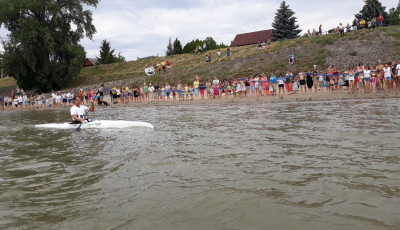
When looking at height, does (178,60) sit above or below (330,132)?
above

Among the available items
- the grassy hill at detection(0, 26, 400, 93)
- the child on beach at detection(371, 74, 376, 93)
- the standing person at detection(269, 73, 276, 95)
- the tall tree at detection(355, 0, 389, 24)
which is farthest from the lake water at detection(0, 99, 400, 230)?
the tall tree at detection(355, 0, 389, 24)

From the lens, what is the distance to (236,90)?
81.1 ft

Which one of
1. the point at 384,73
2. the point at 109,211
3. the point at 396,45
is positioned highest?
the point at 396,45

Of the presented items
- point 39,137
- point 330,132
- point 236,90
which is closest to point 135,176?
point 330,132

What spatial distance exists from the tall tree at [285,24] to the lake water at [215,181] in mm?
44315

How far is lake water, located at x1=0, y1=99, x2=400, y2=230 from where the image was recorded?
4.16 metres

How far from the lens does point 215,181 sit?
18.4 feet

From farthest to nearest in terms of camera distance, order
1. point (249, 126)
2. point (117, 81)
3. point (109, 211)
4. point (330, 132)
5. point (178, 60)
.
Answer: point (178, 60), point (117, 81), point (249, 126), point (330, 132), point (109, 211)

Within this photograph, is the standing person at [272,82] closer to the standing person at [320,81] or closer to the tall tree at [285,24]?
the standing person at [320,81]

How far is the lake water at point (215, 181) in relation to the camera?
4.16 meters

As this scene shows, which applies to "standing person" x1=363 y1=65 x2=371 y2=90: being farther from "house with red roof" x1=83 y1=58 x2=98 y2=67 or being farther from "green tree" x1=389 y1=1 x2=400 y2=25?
"house with red roof" x1=83 y1=58 x2=98 y2=67

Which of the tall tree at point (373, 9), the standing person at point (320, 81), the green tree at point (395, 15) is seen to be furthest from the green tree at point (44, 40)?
the green tree at point (395, 15)

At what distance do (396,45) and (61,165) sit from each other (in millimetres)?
33643

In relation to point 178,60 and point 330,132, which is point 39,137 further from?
point 178,60
